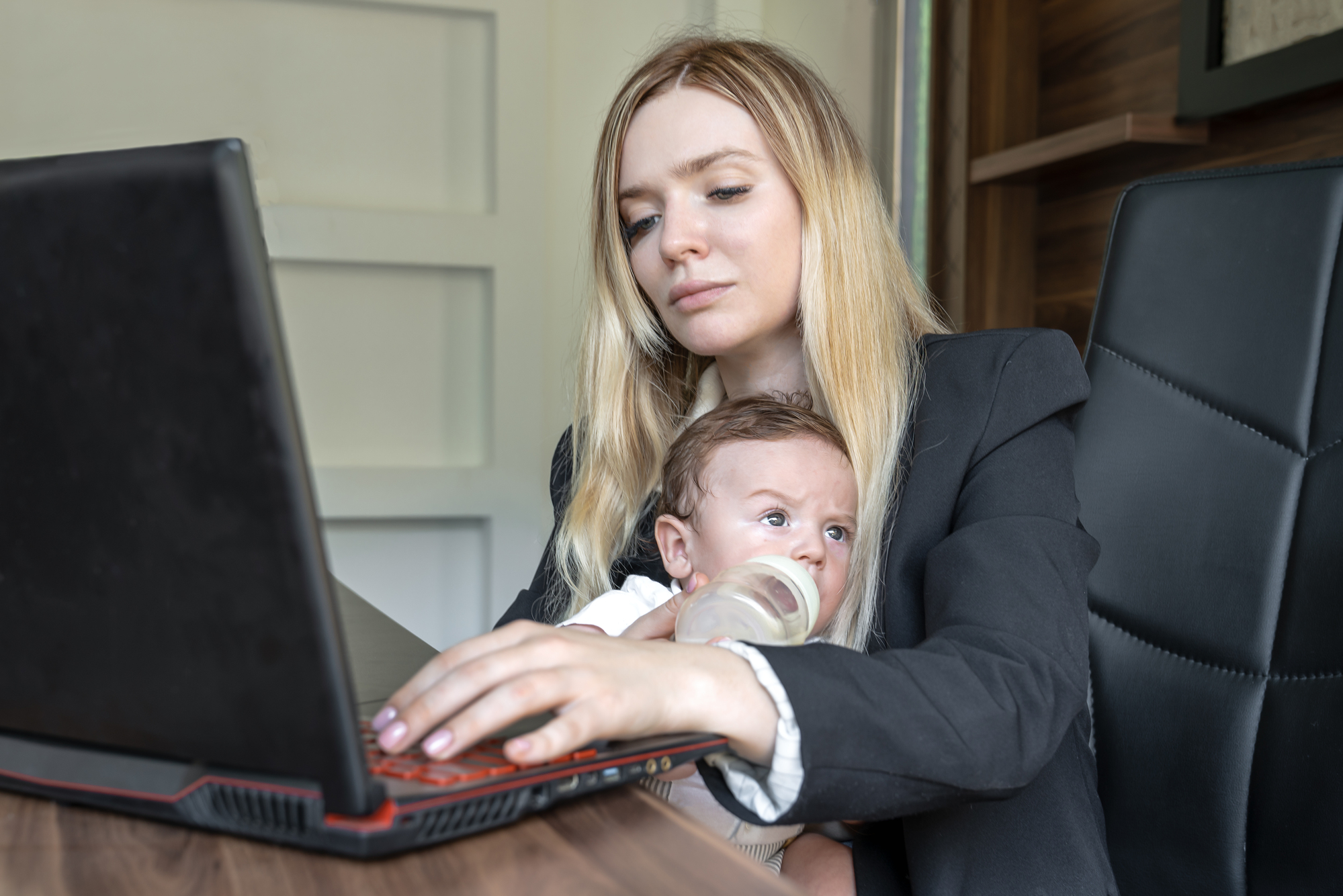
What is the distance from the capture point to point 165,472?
0.46 m

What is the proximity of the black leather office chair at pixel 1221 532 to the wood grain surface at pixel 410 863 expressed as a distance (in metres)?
0.67

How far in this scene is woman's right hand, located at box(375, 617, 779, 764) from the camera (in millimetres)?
542

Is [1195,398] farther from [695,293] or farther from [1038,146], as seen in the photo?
[1038,146]

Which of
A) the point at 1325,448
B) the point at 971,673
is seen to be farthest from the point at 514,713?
the point at 1325,448

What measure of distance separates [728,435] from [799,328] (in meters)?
0.22

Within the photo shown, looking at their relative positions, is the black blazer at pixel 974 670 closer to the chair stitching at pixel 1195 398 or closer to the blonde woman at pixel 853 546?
the blonde woman at pixel 853 546

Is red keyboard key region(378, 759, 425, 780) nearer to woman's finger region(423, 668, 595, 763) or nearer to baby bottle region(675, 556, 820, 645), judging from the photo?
woman's finger region(423, 668, 595, 763)

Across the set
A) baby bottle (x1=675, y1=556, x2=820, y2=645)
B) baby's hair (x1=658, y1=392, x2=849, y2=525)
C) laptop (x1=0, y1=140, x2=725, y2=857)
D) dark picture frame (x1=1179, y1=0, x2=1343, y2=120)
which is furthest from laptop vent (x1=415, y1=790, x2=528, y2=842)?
dark picture frame (x1=1179, y1=0, x2=1343, y2=120)

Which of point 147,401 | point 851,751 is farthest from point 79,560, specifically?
point 851,751

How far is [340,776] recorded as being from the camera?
1.55 ft

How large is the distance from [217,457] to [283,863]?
0.61ft

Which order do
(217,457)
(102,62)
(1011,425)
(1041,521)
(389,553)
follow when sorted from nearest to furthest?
(217,457) < (1041,521) < (1011,425) < (102,62) < (389,553)

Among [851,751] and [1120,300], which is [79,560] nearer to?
[851,751]

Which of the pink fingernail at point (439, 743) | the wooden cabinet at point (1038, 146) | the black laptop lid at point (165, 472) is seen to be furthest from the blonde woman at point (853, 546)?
the wooden cabinet at point (1038, 146)
